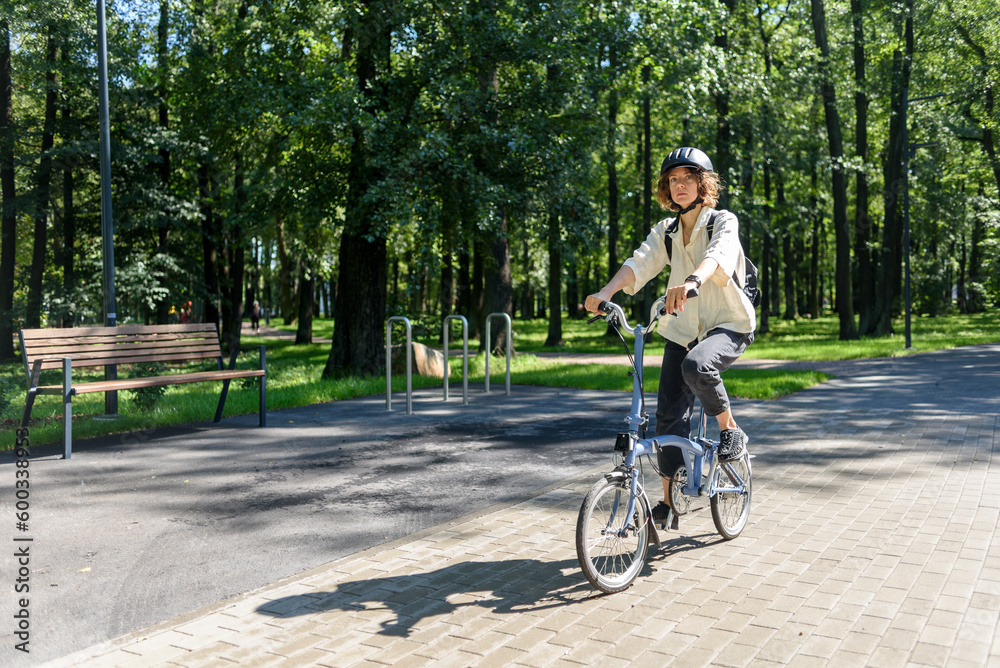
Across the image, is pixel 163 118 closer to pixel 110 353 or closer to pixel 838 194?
pixel 110 353

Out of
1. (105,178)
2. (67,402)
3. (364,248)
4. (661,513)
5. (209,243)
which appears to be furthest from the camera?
(209,243)

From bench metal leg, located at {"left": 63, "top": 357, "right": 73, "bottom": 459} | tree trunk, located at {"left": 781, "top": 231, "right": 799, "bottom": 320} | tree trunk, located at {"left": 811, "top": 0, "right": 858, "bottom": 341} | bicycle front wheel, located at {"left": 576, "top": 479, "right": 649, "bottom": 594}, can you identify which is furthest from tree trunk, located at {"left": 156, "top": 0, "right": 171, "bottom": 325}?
tree trunk, located at {"left": 781, "top": 231, "right": 799, "bottom": 320}

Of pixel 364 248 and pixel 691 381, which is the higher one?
pixel 364 248

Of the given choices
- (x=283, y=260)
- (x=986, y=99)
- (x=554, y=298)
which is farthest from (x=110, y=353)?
(x=986, y=99)

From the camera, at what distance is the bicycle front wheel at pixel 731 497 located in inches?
176

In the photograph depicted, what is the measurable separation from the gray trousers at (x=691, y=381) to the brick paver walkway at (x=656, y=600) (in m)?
0.64

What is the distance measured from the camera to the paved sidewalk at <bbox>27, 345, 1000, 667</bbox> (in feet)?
10.3

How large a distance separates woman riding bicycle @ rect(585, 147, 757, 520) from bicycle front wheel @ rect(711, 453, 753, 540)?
15 cm

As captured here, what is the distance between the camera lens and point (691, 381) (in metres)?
4.03

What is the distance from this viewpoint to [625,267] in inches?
167

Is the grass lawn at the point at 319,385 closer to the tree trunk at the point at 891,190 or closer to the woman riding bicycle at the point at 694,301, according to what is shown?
the tree trunk at the point at 891,190

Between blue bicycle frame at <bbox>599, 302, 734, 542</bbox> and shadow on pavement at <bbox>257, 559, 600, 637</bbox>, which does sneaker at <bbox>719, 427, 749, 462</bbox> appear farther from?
shadow on pavement at <bbox>257, 559, 600, 637</bbox>

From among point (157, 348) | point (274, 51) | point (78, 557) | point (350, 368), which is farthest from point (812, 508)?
point (274, 51)

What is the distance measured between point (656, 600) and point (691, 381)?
1014 millimetres
